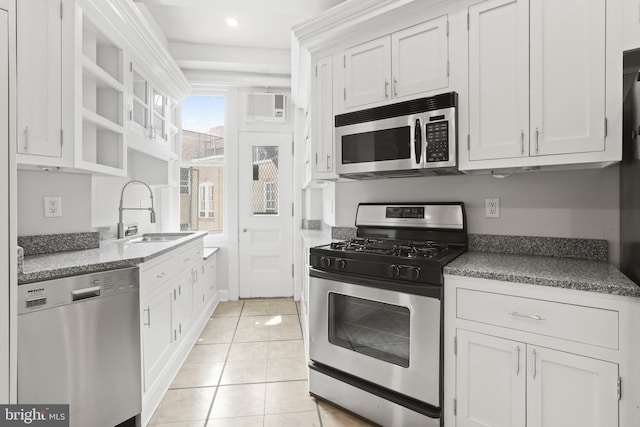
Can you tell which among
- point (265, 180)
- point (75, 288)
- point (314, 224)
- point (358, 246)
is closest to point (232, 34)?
point (265, 180)

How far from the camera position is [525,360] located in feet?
4.65

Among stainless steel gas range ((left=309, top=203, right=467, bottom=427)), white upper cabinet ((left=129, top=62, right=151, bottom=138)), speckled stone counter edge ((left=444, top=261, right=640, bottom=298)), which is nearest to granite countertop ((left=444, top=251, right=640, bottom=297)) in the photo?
speckled stone counter edge ((left=444, top=261, right=640, bottom=298))

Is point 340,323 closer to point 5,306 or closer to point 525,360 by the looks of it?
point 525,360

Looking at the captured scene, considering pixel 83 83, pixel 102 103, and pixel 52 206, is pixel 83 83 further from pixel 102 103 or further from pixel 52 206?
pixel 52 206

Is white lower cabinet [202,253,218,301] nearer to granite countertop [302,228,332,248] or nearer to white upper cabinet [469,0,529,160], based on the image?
granite countertop [302,228,332,248]

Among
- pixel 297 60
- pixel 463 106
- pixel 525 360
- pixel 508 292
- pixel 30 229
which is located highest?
pixel 297 60

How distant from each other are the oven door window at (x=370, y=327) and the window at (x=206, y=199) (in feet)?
9.28

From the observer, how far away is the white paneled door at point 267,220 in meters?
4.25

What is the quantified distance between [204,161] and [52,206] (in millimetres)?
2302

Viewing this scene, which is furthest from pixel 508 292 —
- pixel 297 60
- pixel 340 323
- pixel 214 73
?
pixel 214 73

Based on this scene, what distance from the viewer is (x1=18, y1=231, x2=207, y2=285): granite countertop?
4.81 ft

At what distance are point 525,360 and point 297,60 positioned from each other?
2.85 meters

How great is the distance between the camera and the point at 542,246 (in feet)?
6.46

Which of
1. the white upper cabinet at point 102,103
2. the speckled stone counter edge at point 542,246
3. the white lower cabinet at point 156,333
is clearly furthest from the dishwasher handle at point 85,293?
the speckled stone counter edge at point 542,246
